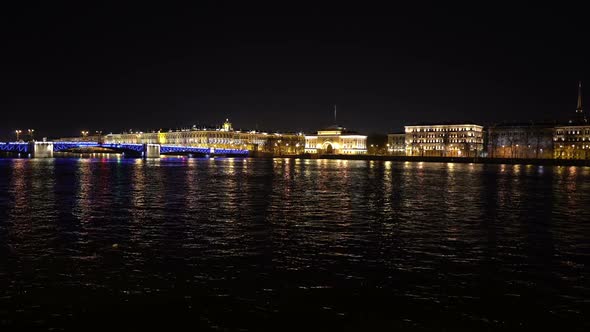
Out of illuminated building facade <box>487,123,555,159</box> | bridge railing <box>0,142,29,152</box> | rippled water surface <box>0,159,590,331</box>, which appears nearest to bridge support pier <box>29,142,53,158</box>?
bridge railing <box>0,142,29,152</box>

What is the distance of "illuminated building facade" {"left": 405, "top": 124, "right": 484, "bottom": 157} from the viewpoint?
17775 cm

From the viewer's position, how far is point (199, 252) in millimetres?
15180

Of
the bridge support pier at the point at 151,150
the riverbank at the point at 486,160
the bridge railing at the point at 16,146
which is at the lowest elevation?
the riverbank at the point at 486,160

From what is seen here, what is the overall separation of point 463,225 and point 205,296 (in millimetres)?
13275

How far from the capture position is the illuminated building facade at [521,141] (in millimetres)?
163875

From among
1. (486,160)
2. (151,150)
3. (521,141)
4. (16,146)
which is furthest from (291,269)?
(521,141)

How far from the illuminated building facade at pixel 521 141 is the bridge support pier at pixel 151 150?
10184 centimetres

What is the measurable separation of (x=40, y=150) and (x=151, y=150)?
29.7 m

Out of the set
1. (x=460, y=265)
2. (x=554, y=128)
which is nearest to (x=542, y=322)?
(x=460, y=265)

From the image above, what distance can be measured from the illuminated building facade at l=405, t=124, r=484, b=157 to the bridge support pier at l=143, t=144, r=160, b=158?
83327mm

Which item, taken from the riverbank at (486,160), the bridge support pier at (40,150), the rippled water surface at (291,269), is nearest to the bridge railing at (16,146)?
the bridge support pier at (40,150)

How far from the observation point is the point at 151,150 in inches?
6388

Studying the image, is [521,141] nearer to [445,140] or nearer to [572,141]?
[572,141]

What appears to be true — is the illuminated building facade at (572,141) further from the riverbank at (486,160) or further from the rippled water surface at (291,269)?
the rippled water surface at (291,269)
